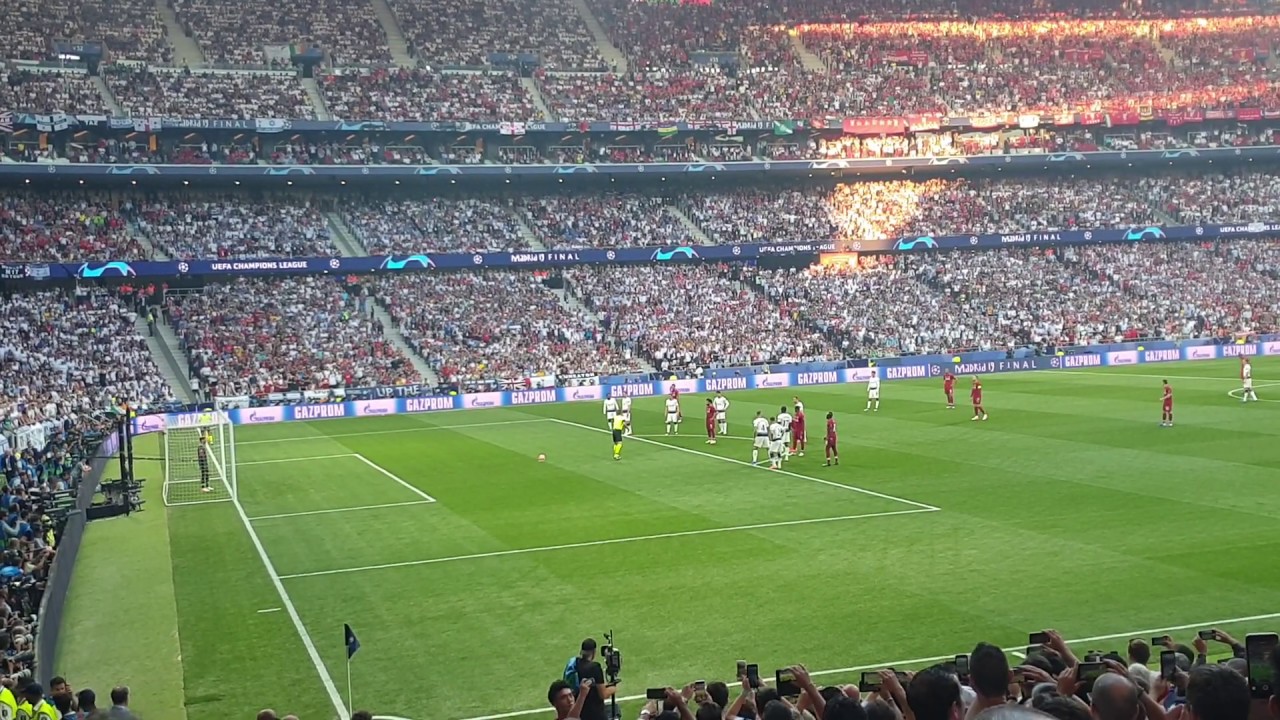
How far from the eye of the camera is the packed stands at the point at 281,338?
58406 mm

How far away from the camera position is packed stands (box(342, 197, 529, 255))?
228 feet

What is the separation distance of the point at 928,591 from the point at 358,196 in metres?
60.3

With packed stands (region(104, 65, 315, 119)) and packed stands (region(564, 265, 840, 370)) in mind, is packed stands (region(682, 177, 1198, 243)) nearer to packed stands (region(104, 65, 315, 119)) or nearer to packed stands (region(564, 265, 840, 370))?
packed stands (region(564, 265, 840, 370))

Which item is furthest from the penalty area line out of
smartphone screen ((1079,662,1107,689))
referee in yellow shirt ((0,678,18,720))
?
referee in yellow shirt ((0,678,18,720))

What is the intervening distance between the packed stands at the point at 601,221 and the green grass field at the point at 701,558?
35344 mm

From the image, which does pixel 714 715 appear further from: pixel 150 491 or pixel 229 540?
pixel 150 491

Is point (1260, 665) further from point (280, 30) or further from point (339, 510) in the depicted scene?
point (280, 30)

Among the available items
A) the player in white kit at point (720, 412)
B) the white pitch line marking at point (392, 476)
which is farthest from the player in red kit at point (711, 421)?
the white pitch line marking at point (392, 476)

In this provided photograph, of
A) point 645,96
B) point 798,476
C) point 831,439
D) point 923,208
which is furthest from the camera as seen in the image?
point 923,208

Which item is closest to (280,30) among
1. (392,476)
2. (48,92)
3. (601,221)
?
(48,92)

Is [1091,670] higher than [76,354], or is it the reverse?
[76,354]

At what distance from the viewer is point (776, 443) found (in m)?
32.5

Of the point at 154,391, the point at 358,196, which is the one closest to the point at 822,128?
the point at 358,196

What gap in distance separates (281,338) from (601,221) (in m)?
22.1
